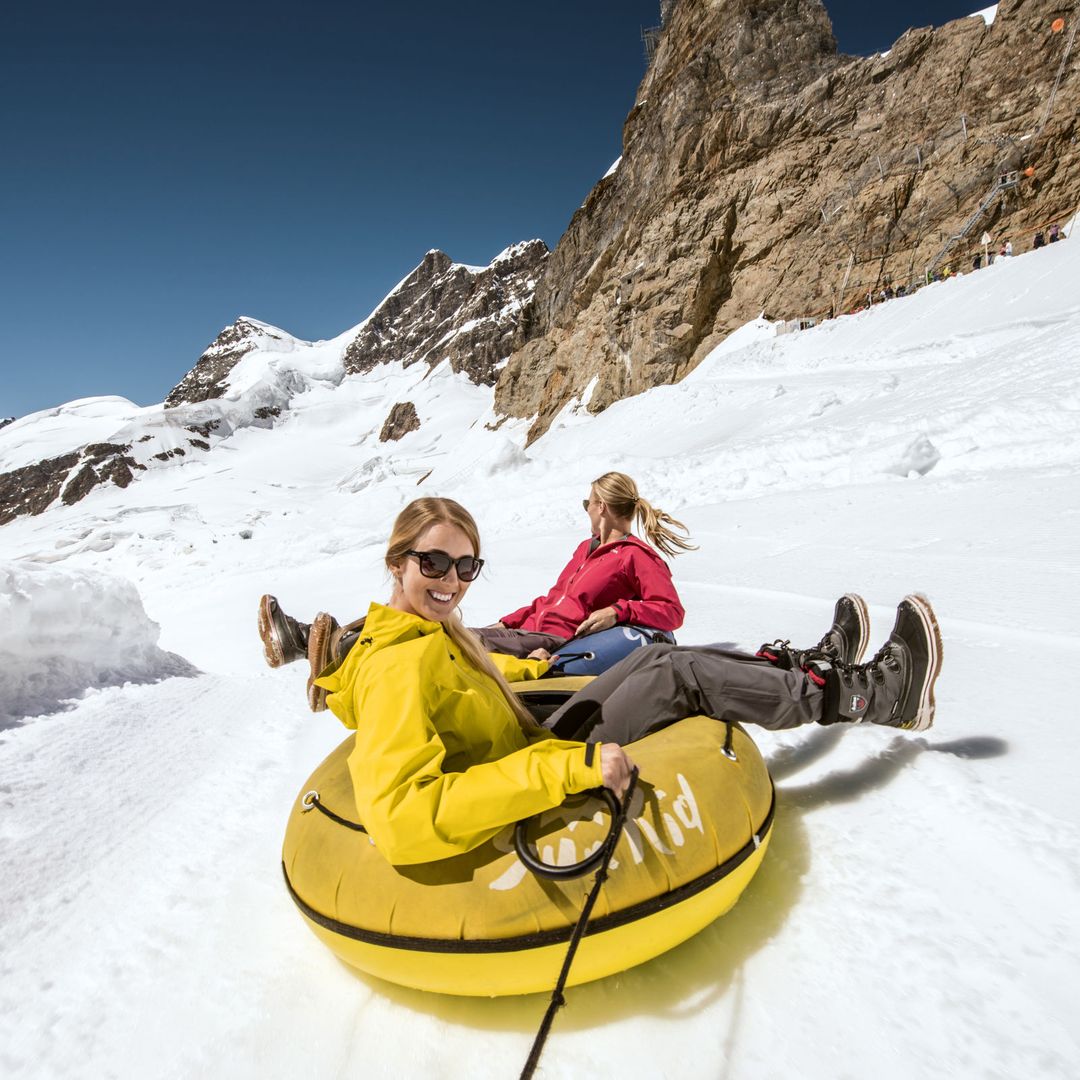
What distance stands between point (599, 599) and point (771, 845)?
1.71 meters

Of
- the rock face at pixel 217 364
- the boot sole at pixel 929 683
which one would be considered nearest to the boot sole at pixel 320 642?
Answer: the boot sole at pixel 929 683

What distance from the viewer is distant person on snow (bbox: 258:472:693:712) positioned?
3.19m

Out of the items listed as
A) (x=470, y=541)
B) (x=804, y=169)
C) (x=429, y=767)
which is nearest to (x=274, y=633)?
(x=470, y=541)

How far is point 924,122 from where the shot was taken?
21844 mm

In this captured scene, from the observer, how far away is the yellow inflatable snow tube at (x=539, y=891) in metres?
1.39

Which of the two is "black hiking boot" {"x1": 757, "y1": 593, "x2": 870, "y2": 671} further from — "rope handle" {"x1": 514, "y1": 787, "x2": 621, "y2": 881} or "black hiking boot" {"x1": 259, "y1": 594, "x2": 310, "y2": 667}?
"black hiking boot" {"x1": 259, "y1": 594, "x2": 310, "y2": 667}

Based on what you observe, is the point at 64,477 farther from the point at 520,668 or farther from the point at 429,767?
the point at 429,767

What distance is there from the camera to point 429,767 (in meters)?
1.36

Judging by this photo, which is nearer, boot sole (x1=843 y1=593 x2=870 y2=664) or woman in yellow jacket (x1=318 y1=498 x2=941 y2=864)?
woman in yellow jacket (x1=318 y1=498 x2=941 y2=864)

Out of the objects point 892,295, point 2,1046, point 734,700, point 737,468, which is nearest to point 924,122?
point 892,295

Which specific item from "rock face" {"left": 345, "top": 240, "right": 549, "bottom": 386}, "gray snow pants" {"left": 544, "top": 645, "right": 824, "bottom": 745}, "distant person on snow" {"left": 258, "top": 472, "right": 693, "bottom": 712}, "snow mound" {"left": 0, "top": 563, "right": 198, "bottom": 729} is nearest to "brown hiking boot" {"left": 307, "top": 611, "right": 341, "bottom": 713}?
"distant person on snow" {"left": 258, "top": 472, "right": 693, "bottom": 712}

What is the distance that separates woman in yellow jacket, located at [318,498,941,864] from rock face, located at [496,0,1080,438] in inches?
861

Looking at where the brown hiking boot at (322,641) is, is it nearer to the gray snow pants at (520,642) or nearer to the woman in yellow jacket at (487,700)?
the woman in yellow jacket at (487,700)

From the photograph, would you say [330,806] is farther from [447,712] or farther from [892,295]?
[892,295]
